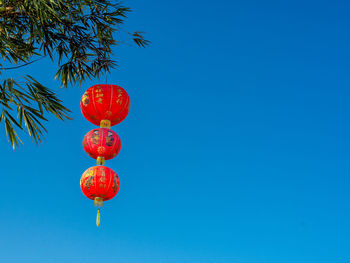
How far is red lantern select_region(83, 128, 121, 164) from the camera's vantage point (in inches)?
278

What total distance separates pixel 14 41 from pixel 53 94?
1323 mm

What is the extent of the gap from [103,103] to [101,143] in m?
0.67

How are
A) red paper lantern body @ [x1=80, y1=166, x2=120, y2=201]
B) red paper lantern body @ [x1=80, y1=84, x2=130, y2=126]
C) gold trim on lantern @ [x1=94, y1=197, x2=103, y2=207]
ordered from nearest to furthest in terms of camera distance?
red paper lantern body @ [x1=80, y1=166, x2=120, y2=201], gold trim on lantern @ [x1=94, y1=197, x2=103, y2=207], red paper lantern body @ [x1=80, y1=84, x2=130, y2=126]

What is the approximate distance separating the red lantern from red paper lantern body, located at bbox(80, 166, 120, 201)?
265 millimetres

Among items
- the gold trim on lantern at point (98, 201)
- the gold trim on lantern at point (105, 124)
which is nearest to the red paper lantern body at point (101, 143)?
the gold trim on lantern at point (105, 124)

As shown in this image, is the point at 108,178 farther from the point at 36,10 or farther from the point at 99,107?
the point at 36,10

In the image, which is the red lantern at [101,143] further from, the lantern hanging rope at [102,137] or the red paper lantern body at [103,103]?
the red paper lantern body at [103,103]

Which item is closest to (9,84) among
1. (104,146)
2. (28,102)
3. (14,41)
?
(28,102)

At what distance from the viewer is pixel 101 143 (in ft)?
23.2

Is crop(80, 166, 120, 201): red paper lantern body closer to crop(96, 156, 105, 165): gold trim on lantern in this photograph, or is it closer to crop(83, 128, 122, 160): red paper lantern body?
crop(96, 156, 105, 165): gold trim on lantern

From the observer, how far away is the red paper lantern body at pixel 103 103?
7199 mm

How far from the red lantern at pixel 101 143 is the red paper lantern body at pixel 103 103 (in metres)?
0.27

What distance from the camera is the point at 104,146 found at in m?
7.06

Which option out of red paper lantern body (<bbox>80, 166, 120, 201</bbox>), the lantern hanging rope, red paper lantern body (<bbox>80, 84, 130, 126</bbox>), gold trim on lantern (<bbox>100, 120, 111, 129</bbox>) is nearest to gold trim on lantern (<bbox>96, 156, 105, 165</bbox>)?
the lantern hanging rope
